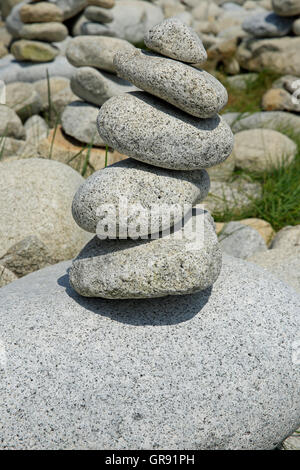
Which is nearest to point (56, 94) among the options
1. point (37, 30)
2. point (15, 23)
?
point (37, 30)

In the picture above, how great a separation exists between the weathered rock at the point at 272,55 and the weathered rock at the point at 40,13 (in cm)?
328

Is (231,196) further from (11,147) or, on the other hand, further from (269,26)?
(269,26)

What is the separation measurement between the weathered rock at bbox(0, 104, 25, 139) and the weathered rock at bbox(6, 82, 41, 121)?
53 cm

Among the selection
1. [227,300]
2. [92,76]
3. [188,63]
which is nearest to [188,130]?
[188,63]

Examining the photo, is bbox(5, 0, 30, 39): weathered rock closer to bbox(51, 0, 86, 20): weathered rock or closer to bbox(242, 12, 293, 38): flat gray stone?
bbox(51, 0, 86, 20): weathered rock

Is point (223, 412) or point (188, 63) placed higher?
point (188, 63)

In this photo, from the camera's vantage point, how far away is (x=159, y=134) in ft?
7.57

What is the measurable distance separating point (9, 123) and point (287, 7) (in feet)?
17.5

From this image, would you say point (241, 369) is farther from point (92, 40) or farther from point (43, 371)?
point (92, 40)

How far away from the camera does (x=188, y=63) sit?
8.20 ft

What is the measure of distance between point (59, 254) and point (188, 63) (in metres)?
1.58

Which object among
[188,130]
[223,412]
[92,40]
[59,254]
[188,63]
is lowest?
[59,254]

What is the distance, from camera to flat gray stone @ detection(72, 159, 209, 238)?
230 cm
